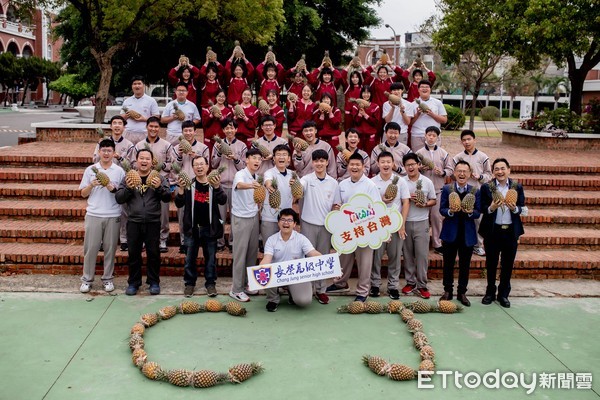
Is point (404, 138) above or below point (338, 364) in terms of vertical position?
above

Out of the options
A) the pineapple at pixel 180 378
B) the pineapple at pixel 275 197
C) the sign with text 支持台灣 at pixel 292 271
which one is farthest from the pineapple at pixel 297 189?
the pineapple at pixel 180 378

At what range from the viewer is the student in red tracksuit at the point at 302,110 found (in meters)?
8.32

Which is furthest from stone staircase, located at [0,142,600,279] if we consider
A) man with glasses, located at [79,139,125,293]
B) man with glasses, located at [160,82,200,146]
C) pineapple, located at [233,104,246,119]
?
pineapple, located at [233,104,246,119]

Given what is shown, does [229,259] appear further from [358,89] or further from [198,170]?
[358,89]

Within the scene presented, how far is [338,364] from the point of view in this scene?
490cm

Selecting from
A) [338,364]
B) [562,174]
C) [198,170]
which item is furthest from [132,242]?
[562,174]

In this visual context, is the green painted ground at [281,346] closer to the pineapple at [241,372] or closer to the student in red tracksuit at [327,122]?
the pineapple at [241,372]

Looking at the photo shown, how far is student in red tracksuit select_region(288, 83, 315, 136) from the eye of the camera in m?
8.32

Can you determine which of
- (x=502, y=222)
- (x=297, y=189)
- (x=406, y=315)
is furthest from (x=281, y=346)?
(x=502, y=222)

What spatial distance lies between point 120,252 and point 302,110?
3.26 meters

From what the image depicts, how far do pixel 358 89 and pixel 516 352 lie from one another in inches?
193

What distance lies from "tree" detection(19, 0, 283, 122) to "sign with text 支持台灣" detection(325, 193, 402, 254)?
801 cm

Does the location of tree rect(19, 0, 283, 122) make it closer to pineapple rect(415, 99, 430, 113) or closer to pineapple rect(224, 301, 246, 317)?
pineapple rect(415, 99, 430, 113)

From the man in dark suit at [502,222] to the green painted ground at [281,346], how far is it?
1.40 ft
